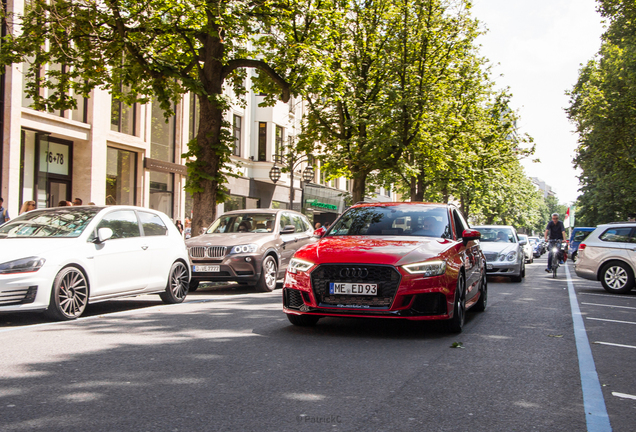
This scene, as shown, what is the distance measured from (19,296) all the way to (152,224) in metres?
3.04

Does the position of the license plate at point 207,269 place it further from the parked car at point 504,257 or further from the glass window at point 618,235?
the glass window at point 618,235

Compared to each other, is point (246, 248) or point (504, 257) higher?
point (246, 248)

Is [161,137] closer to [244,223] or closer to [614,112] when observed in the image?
[244,223]

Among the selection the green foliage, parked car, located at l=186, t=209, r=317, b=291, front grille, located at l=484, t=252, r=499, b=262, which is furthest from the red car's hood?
the green foliage

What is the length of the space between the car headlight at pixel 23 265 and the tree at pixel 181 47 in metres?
7.83

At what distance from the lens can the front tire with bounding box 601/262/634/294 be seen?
1496 cm

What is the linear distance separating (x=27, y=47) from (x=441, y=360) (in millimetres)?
13775

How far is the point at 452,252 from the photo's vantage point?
7.71 m

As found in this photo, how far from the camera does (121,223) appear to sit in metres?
9.91

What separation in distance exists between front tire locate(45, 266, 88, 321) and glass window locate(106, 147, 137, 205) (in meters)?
15.6

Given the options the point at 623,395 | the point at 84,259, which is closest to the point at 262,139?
the point at 84,259

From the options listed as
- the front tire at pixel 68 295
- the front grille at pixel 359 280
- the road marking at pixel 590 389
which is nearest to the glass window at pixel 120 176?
the front tire at pixel 68 295

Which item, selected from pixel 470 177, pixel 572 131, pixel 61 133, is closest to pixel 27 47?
pixel 61 133

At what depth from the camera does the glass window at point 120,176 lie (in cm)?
2438
